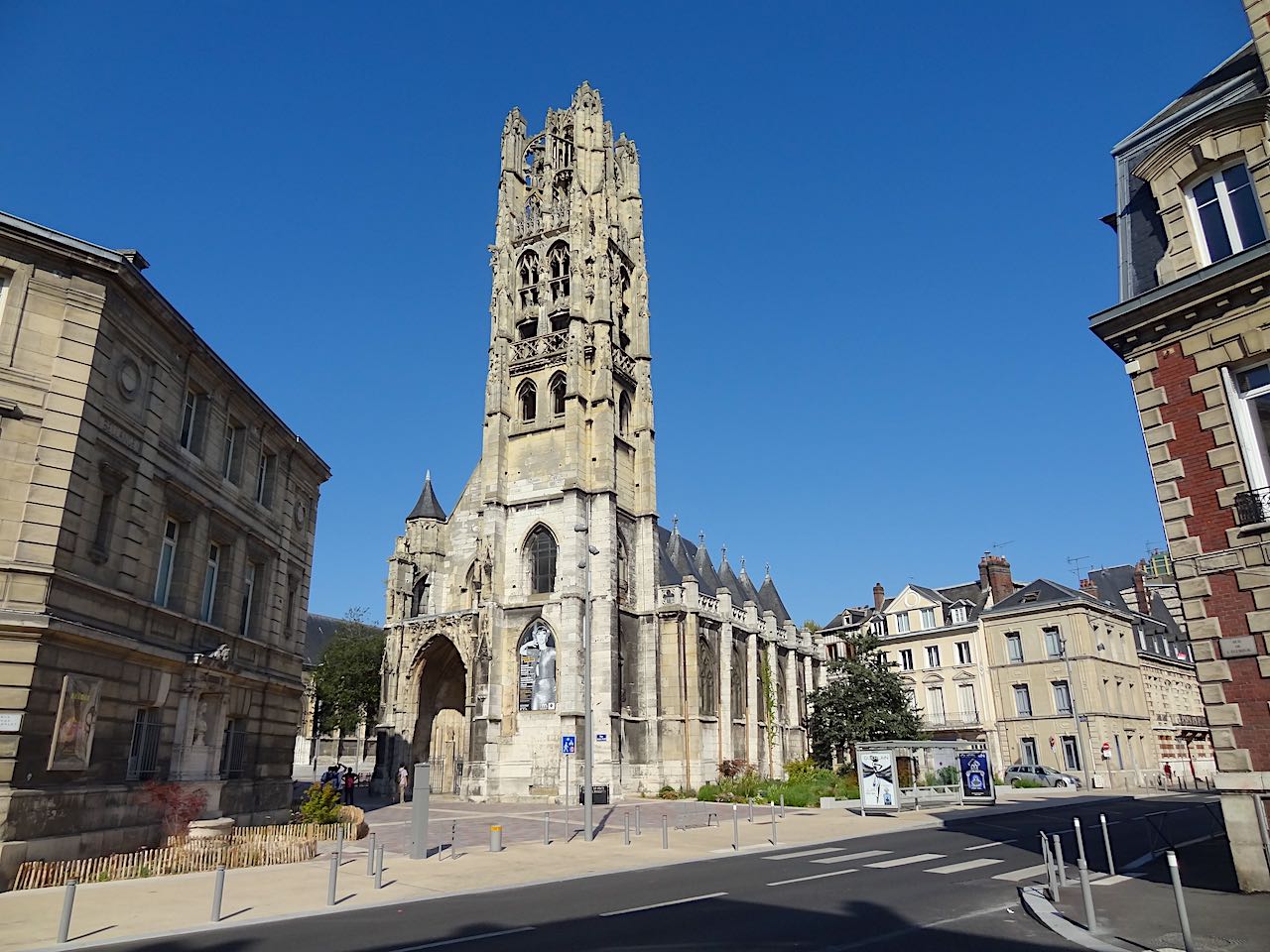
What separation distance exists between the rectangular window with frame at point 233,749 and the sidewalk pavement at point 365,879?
3469 millimetres

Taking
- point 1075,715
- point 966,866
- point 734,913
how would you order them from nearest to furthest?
point 734,913 < point 966,866 < point 1075,715

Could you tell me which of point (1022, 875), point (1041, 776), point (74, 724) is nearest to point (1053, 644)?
point (1041, 776)

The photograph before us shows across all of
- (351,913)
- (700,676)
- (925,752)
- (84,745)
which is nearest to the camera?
(351,913)

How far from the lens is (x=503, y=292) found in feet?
154

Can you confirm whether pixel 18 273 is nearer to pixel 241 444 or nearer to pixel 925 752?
pixel 241 444

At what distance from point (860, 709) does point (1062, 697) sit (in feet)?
51.9

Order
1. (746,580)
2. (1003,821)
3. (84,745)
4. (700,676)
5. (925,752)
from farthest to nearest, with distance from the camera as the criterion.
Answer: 1. (746,580)
2. (700,676)
3. (925,752)
4. (1003,821)
5. (84,745)

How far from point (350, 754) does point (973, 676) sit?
56.8 meters

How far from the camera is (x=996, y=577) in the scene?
53719 millimetres

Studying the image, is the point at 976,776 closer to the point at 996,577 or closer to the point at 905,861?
the point at 905,861

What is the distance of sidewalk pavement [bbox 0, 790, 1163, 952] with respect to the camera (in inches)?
394

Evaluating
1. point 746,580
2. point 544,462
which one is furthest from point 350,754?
point 544,462

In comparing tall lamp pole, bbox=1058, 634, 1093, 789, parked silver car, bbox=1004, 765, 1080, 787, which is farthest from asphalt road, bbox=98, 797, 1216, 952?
tall lamp pole, bbox=1058, 634, 1093, 789

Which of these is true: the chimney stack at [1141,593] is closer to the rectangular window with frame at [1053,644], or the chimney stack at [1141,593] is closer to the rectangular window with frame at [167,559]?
the rectangular window with frame at [1053,644]
